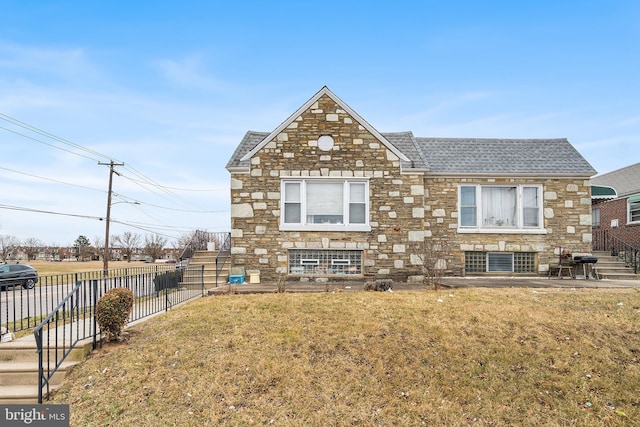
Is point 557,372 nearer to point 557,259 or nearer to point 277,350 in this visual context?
point 277,350

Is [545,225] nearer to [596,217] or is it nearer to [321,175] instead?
[321,175]

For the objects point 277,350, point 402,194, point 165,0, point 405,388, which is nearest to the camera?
point 405,388

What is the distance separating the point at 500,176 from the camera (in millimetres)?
15234

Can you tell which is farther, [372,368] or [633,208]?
[633,208]

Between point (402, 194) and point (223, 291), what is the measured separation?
7145 mm

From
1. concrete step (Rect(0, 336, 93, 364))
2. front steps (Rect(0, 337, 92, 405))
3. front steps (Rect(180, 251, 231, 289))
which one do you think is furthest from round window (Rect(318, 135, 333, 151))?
concrete step (Rect(0, 336, 93, 364))

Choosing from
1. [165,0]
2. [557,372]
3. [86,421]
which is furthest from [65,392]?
[165,0]

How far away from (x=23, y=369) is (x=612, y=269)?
1904cm

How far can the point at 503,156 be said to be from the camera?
15945mm

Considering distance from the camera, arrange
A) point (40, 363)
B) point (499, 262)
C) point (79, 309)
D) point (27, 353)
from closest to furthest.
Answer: point (40, 363)
point (27, 353)
point (79, 309)
point (499, 262)

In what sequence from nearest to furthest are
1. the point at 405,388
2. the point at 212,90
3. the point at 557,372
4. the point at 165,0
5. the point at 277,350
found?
the point at 405,388, the point at 557,372, the point at 277,350, the point at 165,0, the point at 212,90

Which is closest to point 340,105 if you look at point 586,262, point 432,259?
point 432,259

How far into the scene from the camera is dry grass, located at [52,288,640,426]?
528 cm

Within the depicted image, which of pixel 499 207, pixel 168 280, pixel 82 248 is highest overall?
pixel 499 207
